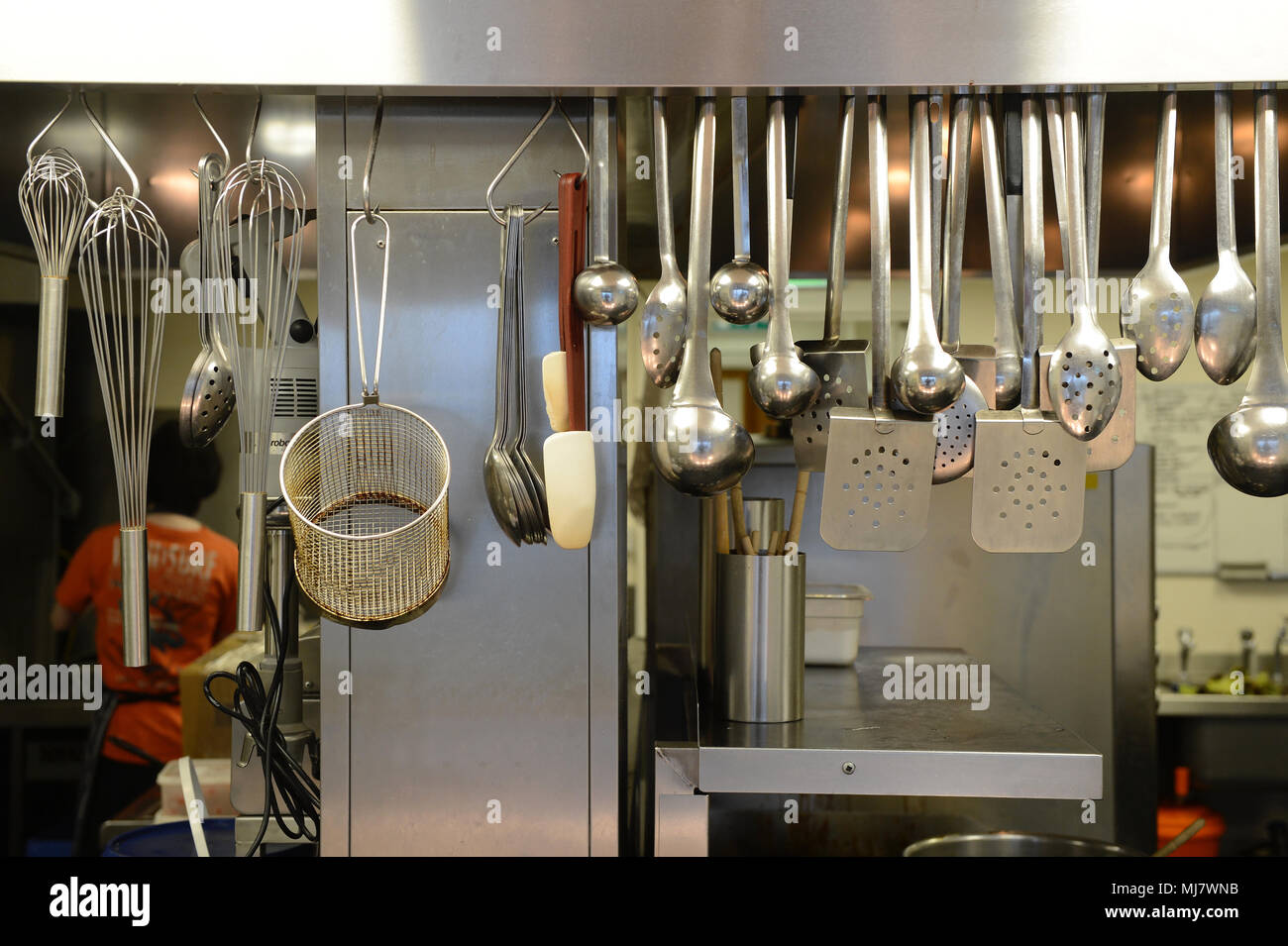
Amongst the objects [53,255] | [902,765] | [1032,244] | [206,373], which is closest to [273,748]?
[206,373]

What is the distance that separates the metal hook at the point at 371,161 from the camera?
86 centimetres

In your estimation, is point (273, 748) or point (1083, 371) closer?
→ point (1083, 371)

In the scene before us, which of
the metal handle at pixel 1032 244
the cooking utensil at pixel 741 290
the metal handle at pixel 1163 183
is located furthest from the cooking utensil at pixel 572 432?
the metal handle at pixel 1163 183

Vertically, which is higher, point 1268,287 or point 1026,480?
point 1268,287

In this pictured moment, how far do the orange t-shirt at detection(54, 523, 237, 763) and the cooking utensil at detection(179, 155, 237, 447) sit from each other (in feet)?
4.09

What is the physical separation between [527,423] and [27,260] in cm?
160

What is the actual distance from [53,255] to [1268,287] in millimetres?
965

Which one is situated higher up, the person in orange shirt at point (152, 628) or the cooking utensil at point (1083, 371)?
the cooking utensil at point (1083, 371)

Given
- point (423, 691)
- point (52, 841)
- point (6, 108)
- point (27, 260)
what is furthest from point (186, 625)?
point (423, 691)

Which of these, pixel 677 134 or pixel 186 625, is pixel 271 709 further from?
pixel 186 625

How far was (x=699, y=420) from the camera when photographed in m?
0.77

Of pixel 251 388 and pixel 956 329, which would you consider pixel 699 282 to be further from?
pixel 251 388

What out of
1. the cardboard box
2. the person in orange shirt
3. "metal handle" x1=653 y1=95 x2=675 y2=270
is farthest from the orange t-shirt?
"metal handle" x1=653 y1=95 x2=675 y2=270

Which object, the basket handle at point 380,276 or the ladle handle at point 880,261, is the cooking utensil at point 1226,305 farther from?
the basket handle at point 380,276
